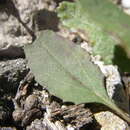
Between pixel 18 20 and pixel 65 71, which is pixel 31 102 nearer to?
pixel 65 71

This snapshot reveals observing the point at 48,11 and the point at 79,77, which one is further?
the point at 48,11

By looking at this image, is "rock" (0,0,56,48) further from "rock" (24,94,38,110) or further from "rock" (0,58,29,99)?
"rock" (24,94,38,110)

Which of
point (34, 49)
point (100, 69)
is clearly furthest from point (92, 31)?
point (34, 49)

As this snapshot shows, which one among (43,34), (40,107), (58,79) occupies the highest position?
(43,34)

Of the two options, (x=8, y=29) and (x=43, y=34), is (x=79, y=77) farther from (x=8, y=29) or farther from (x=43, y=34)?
(x=8, y=29)

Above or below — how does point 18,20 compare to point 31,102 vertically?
above

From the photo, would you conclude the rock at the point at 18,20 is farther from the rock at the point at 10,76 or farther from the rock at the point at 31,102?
the rock at the point at 31,102

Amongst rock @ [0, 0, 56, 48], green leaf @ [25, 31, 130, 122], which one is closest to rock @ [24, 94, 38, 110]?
green leaf @ [25, 31, 130, 122]

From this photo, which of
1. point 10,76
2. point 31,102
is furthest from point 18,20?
point 31,102
